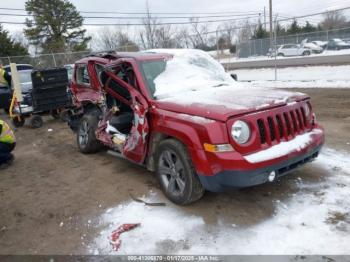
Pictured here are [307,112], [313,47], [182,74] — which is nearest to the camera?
[307,112]

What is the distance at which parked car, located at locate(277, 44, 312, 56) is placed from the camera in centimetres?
3378

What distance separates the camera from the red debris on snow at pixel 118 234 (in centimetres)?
367

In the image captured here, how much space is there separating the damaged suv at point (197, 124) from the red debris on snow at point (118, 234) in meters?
0.67

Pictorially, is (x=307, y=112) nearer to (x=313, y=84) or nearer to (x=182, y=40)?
(x=313, y=84)

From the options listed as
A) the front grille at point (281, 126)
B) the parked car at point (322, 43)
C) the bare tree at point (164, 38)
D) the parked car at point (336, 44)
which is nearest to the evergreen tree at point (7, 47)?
the bare tree at point (164, 38)

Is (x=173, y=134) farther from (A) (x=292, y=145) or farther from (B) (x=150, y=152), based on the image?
(A) (x=292, y=145)

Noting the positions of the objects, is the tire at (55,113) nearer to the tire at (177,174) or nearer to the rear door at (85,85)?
the rear door at (85,85)

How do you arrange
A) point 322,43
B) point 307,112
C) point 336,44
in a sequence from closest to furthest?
point 307,112 → point 336,44 → point 322,43

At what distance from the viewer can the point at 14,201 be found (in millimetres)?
5082

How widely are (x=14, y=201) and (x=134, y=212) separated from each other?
1936mm

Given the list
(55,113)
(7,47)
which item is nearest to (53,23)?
(7,47)

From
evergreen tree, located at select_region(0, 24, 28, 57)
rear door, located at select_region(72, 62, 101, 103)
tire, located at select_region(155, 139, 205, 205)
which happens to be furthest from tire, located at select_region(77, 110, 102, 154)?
evergreen tree, located at select_region(0, 24, 28, 57)

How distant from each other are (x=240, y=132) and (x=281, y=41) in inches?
1398

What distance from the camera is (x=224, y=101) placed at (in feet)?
13.6
